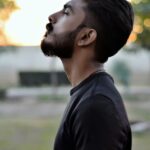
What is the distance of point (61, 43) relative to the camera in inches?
37.5

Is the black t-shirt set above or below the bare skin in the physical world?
below

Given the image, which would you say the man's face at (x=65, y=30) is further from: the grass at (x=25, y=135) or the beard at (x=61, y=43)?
the grass at (x=25, y=135)

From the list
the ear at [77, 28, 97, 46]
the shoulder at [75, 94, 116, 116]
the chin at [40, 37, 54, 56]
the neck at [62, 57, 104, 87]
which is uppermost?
the ear at [77, 28, 97, 46]

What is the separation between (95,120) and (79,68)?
6.2 inches

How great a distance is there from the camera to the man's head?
3.02ft

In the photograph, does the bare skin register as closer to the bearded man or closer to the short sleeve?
the bearded man

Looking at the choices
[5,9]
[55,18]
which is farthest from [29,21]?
[55,18]

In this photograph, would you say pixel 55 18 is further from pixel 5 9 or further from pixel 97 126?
pixel 5 9

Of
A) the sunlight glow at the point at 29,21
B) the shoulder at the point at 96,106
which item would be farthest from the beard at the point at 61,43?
the sunlight glow at the point at 29,21

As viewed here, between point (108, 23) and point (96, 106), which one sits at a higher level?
point (108, 23)

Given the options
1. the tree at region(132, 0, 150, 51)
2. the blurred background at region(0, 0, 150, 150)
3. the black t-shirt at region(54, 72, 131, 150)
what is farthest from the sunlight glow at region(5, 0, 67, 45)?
the black t-shirt at region(54, 72, 131, 150)

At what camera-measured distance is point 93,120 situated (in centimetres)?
83

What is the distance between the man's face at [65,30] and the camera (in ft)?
3.10

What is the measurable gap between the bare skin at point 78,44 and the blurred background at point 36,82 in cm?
96
